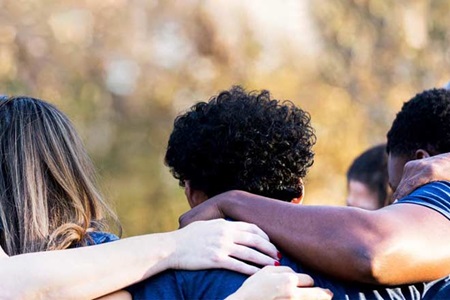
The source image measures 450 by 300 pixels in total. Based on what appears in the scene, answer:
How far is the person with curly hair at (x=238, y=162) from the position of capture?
2.67m

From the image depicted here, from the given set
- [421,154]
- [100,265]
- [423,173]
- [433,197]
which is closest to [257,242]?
[100,265]

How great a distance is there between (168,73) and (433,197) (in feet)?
35.4

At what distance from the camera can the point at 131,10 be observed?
1355cm

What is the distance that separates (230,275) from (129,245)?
0.35 m

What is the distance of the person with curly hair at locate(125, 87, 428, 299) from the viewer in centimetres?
267

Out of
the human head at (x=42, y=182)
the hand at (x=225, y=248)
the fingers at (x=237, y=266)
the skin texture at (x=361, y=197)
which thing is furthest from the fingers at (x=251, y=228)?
the skin texture at (x=361, y=197)

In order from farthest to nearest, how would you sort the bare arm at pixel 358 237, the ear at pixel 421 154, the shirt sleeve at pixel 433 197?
the ear at pixel 421 154 < the shirt sleeve at pixel 433 197 < the bare arm at pixel 358 237

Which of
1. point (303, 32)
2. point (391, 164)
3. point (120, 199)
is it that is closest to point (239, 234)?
point (391, 164)

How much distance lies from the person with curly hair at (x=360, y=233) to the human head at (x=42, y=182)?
1.31ft

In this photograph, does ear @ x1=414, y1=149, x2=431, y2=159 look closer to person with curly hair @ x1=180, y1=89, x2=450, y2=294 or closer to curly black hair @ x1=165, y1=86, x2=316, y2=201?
person with curly hair @ x1=180, y1=89, x2=450, y2=294

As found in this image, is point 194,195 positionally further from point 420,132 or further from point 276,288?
point 420,132

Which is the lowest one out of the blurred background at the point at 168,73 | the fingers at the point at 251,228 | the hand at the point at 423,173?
the fingers at the point at 251,228

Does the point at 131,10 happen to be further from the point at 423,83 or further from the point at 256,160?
the point at 256,160

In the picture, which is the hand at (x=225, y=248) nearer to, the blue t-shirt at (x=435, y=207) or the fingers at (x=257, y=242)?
the fingers at (x=257, y=242)
